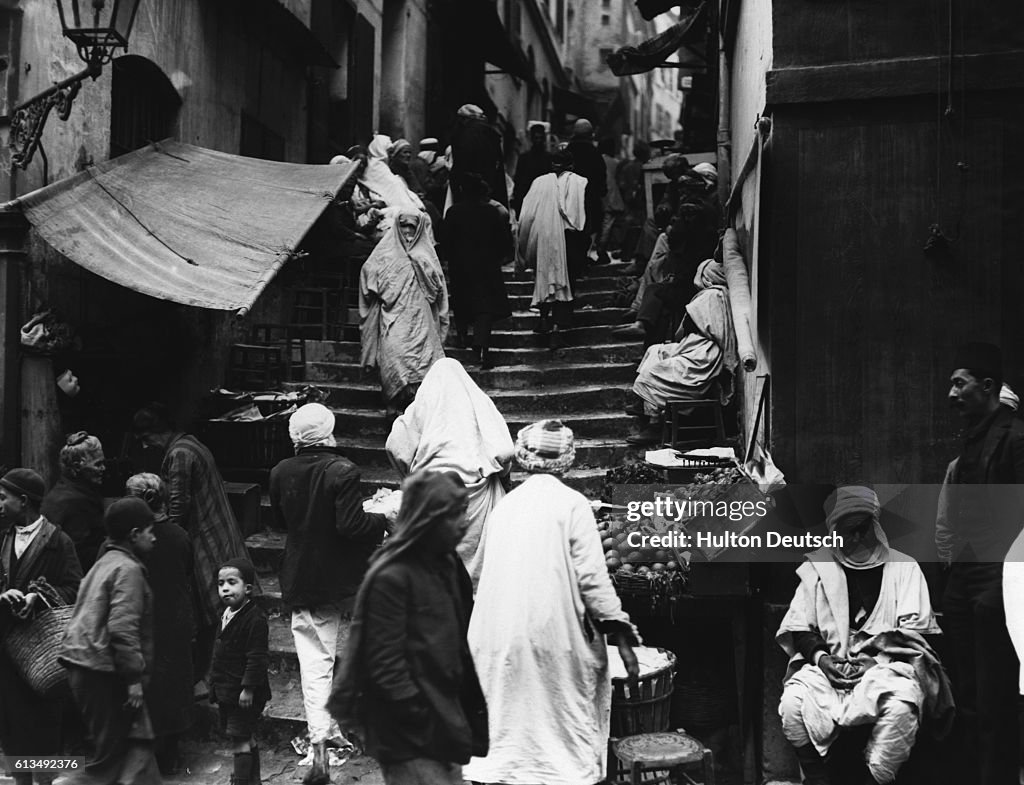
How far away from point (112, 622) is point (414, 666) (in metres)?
1.88

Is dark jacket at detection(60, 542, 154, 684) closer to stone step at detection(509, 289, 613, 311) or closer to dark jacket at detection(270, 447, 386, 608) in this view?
dark jacket at detection(270, 447, 386, 608)

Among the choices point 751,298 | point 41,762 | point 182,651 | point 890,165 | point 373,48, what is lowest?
point 41,762

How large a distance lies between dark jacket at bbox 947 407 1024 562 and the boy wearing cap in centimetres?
410

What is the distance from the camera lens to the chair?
9.30 m

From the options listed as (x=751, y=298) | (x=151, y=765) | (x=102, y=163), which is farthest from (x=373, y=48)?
(x=151, y=765)

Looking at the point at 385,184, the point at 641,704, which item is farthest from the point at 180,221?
the point at 641,704

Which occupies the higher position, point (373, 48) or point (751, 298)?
point (373, 48)

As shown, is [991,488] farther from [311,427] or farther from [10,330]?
[10,330]

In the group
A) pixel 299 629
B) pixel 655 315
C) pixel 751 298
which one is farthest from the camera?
pixel 655 315

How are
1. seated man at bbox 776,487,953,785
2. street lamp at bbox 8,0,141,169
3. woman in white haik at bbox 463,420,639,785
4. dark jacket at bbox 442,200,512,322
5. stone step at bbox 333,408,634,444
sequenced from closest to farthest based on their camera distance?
woman in white haik at bbox 463,420,639,785, seated man at bbox 776,487,953,785, street lamp at bbox 8,0,141,169, stone step at bbox 333,408,634,444, dark jacket at bbox 442,200,512,322

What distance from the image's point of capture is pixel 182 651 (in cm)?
650

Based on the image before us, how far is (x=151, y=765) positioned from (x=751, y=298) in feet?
15.3

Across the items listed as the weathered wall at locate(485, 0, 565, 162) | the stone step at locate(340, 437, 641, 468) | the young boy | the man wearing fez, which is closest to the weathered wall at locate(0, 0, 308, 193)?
the stone step at locate(340, 437, 641, 468)

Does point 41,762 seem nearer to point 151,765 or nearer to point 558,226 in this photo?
point 151,765
